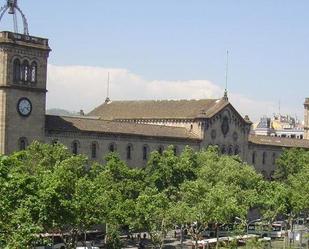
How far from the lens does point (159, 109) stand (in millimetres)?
96438

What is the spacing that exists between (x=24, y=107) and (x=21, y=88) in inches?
73.9

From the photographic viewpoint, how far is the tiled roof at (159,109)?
89950 mm

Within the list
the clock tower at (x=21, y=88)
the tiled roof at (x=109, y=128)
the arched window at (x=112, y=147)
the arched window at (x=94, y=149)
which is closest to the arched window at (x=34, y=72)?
the clock tower at (x=21, y=88)

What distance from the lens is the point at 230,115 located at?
302 feet

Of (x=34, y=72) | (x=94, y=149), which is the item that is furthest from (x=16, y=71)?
(x=94, y=149)

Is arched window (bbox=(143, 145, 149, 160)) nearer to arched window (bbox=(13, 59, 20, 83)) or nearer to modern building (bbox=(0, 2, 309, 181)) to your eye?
modern building (bbox=(0, 2, 309, 181))

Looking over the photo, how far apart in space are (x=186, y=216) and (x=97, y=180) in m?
7.80

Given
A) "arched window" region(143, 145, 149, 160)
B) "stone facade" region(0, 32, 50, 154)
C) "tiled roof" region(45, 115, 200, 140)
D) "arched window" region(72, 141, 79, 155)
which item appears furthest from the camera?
"arched window" region(143, 145, 149, 160)

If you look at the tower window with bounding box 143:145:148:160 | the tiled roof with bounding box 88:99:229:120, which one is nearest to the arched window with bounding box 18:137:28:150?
the tower window with bounding box 143:145:148:160

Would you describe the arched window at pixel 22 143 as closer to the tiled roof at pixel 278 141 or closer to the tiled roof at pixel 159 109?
the tiled roof at pixel 159 109

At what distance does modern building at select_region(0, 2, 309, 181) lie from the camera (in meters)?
65.8

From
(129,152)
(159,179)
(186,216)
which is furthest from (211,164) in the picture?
(186,216)

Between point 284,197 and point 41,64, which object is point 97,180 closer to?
point 41,64

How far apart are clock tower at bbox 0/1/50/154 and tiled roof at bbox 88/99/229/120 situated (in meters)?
26.2
